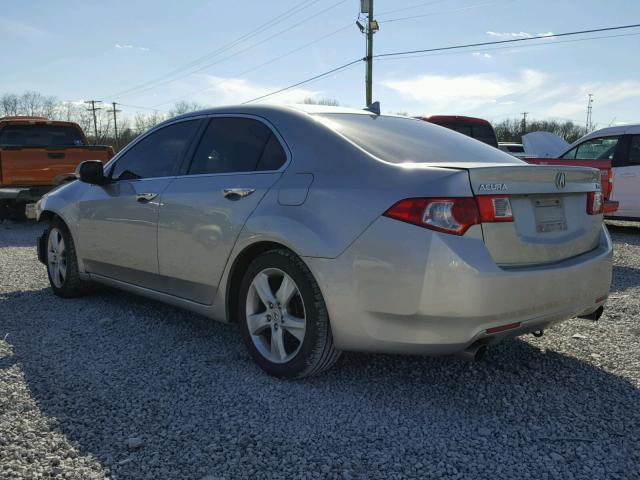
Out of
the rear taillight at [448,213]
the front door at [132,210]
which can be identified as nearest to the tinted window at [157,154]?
the front door at [132,210]

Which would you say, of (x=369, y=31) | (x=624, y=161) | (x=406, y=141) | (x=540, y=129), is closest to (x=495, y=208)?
(x=406, y=141)

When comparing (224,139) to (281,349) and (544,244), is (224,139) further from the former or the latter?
(544,244)

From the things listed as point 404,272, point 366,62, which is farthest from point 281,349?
point 366,62

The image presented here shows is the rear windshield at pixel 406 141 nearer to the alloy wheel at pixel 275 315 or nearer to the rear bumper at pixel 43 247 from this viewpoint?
the alloy wheel at pixel 275 315

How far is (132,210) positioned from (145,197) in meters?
0.21

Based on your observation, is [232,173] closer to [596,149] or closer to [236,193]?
[236,193]

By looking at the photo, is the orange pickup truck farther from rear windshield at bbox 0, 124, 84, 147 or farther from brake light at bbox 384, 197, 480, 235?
brake light at bbox 384, 197, 480, 235

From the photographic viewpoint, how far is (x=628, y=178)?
983cm

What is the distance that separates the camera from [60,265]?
5.43m

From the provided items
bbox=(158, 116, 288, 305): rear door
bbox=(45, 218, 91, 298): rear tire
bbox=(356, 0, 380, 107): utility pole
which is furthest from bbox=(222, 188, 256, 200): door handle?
bbox=(356, 0, 380, 107): utility pole

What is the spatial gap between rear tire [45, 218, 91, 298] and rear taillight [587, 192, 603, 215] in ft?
13.5

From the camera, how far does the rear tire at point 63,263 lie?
17.3ft

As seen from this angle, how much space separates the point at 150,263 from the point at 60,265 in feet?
5.36

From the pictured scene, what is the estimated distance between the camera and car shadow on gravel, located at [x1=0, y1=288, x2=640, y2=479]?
254 centimetres
